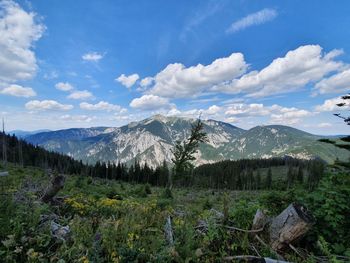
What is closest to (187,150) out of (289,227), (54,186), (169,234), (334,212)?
(54,186)

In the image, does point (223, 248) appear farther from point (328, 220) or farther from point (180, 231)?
point (328, 220)

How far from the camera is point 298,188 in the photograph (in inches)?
269

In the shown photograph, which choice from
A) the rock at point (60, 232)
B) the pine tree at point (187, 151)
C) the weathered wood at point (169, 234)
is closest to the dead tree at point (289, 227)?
the weathered wood at point (169, 234)

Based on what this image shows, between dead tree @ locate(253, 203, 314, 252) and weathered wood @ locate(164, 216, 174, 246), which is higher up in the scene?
dead tree @ locate(253, 203, 314, 252)

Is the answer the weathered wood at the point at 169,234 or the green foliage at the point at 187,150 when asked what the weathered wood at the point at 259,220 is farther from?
the green foliage at the point at 187,150

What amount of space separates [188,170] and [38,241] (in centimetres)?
2877

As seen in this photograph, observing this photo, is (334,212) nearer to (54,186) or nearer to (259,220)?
(259,220)

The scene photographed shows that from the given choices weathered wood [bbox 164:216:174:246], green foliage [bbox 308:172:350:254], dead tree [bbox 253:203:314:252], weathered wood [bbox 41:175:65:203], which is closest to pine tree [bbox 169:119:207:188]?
weathered wood [bbox 41:175:65:203]

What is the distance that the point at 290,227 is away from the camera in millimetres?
5047

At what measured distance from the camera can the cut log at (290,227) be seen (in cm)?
498

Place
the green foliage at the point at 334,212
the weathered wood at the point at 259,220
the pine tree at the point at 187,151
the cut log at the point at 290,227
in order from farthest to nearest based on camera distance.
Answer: the pine tree at the point at 187,151 < the weathered wood at the point at 259,220 < the green foliage at the point at 334,212 < the cut log at the point at 290,227

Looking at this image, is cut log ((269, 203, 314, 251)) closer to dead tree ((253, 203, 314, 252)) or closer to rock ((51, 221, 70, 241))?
dead tree ((253, 203, 314, 252))

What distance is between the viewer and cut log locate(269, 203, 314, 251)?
16.3 ft

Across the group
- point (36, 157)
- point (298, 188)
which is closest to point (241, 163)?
point (36, 157)
